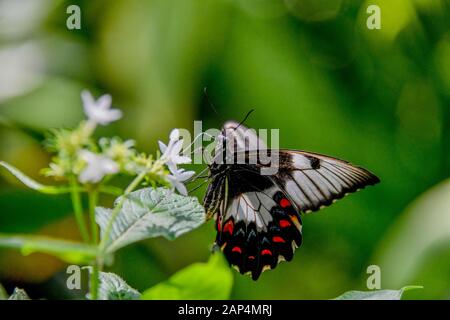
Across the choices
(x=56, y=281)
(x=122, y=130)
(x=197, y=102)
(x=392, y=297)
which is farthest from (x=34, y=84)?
(x=392, y=297)

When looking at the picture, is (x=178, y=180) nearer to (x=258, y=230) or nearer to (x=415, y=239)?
(x=258, y=230)

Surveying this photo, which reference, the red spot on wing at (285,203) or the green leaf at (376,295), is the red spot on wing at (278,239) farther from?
the green leaf at (376,295)

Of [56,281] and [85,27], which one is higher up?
[85,27]

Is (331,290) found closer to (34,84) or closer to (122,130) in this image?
(122,130)

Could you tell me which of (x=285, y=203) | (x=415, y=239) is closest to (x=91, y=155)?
(x=285, y=203)

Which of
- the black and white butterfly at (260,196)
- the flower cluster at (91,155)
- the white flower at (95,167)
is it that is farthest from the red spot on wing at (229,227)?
the white flower at (95,167)

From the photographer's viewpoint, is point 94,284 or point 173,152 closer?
point 94,284
